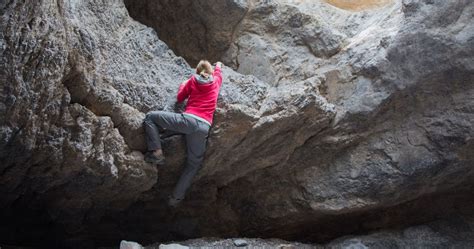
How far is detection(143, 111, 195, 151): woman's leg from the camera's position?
451 cm

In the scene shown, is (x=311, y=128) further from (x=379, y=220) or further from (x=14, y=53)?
(x=14, y=53)

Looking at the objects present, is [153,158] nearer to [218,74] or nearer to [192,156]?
[192,156]

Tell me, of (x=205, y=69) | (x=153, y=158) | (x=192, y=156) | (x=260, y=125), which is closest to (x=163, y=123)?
(x=153, y=158)

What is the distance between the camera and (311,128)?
5.30m

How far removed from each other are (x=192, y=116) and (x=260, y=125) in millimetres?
738

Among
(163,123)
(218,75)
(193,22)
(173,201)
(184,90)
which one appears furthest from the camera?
(193,22)

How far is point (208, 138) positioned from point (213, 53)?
1394mm

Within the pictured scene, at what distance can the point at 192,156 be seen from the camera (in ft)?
15.8

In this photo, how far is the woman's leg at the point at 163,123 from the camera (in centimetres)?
451

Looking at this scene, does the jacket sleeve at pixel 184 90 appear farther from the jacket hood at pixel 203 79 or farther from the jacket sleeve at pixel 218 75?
the jacket sleeve at pixel 218 75

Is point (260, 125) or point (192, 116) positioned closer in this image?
point (192, 116)

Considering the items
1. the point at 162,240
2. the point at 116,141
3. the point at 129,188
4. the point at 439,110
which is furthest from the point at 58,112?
the point at 439,110

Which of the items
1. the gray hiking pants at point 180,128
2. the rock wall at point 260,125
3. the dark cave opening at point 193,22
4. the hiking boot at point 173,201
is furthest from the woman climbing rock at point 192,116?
the dark cave opening at point 193,22

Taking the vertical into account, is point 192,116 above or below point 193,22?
below
